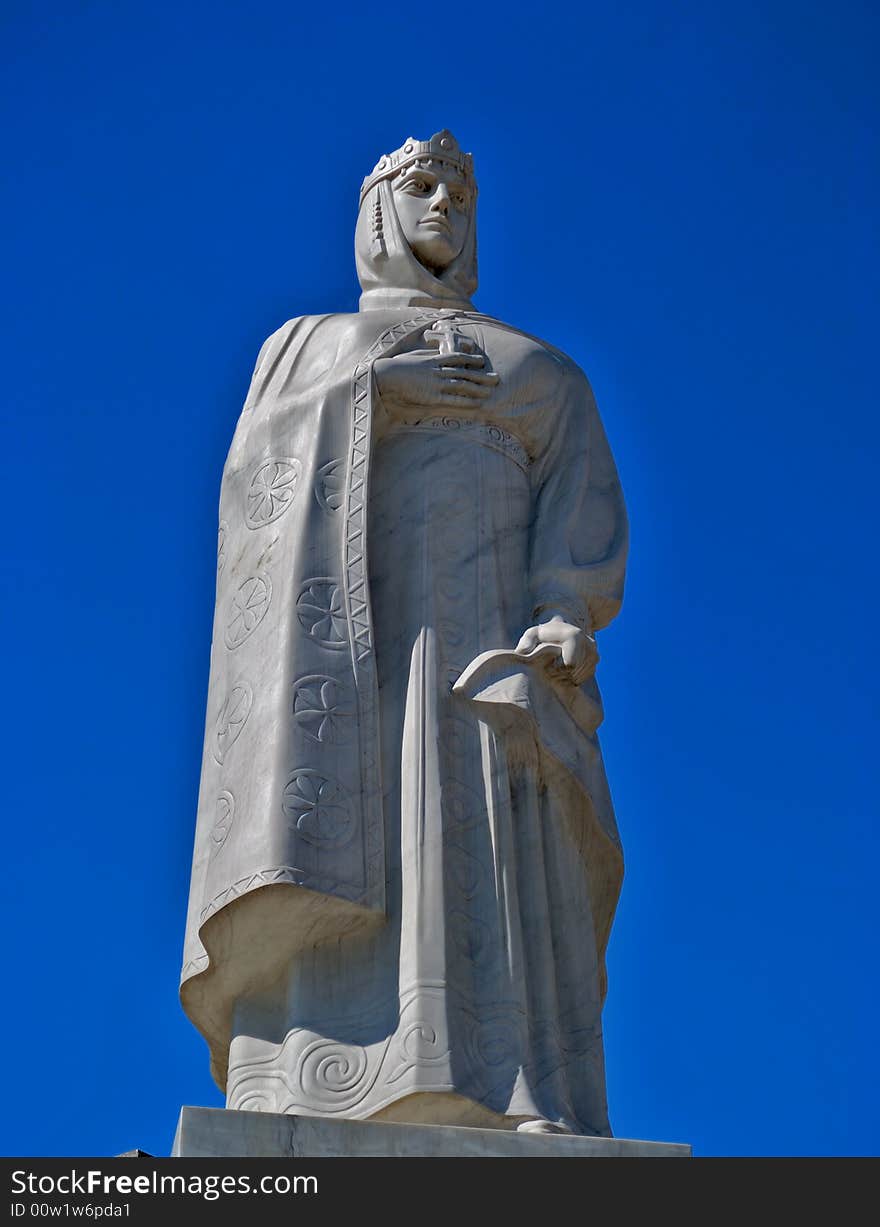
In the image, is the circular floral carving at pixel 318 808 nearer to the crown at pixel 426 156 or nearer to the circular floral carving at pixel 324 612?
the circular floral carving at pixel 324 612

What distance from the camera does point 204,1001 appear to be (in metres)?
11.8

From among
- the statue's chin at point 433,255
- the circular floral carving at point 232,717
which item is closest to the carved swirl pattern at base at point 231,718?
the circular floral carving at point 232,717

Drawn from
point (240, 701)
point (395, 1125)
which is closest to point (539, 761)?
point (240, 701)

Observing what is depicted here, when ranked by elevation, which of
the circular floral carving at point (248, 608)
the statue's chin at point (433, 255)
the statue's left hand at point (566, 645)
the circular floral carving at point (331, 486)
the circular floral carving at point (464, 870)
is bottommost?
the circular floral carving at point (464, 870)

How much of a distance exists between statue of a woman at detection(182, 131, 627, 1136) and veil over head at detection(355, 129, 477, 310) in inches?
2.3

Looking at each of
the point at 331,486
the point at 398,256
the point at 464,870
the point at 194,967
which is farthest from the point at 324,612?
the point at 398,256

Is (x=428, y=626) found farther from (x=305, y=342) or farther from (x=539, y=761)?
(x=305, y=342)

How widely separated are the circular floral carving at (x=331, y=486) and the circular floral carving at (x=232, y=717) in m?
1.03

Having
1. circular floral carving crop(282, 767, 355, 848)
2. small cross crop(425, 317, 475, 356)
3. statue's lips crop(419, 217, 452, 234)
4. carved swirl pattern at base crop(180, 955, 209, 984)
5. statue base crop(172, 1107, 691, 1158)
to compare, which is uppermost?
statue's lips crop(419, 217, 452, 234)

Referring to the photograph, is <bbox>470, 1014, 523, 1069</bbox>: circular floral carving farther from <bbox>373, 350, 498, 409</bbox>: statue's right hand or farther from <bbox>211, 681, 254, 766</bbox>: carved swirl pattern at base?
<bbox>373, 350, 498, 409</bbox>: statue's right hand

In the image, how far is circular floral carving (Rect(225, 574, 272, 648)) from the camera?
1231 cm

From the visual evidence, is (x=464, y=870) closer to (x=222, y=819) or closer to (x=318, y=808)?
(x=318, y=808)

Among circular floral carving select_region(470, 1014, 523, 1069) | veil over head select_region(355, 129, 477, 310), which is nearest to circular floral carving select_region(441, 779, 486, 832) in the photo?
circular floral carving select_region(470, 1014, 523, 1069)

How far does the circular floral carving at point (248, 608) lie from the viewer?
12312mm
